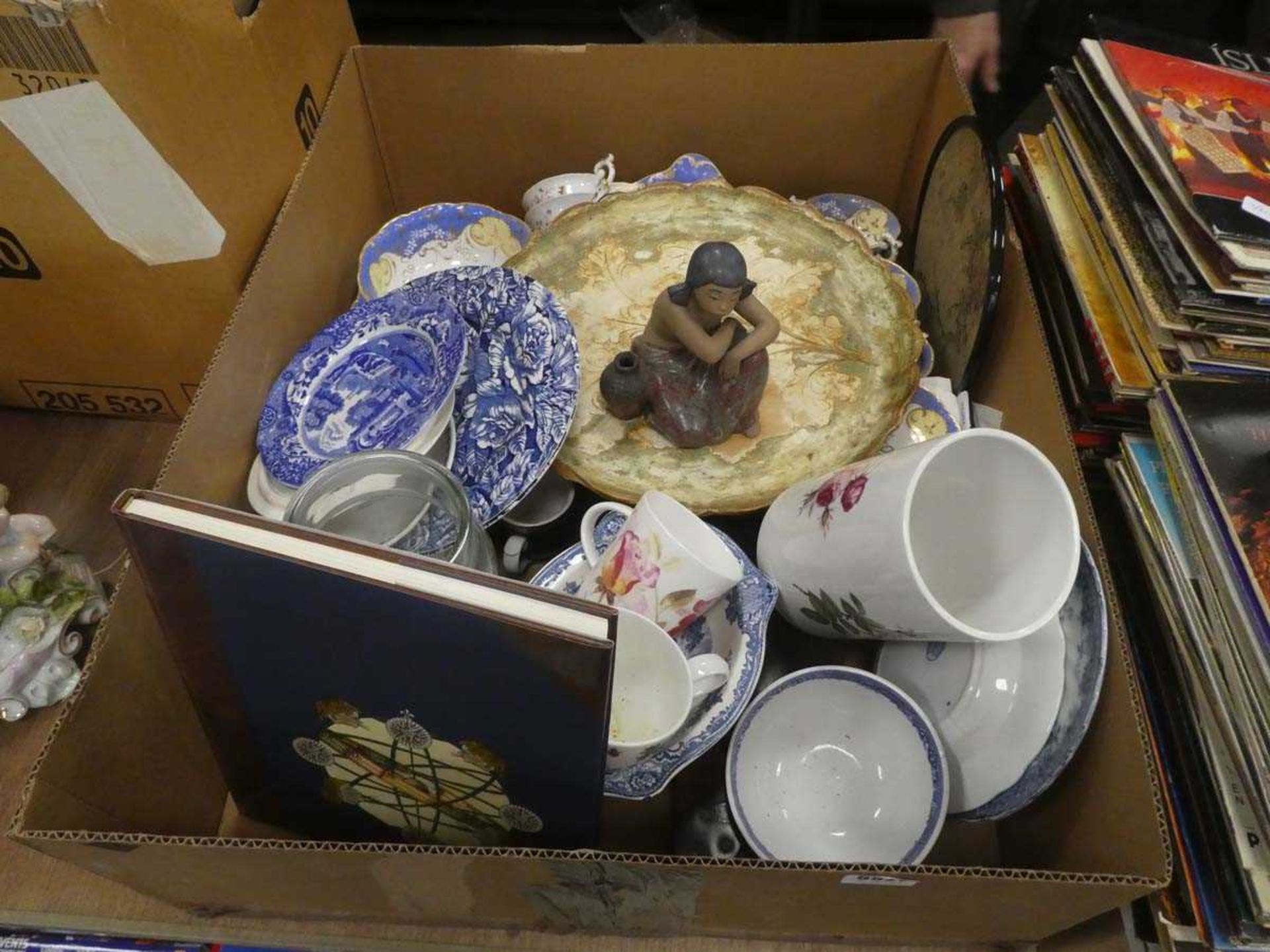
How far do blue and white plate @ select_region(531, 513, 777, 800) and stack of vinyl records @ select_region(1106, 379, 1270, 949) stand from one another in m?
0.30

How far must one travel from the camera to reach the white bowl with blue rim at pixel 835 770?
69 centimetres

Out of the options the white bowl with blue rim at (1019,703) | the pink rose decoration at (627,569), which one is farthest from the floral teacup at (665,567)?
the white bowl with blue rim at (1019,703)

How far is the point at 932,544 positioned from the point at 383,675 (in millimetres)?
448

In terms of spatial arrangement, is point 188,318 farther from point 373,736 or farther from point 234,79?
point 373,736

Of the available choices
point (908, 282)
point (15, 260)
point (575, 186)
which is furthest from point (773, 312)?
point (15, 260)

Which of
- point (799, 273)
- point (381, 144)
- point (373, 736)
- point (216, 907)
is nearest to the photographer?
point (373, 736)

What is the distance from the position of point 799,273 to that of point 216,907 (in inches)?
30.9

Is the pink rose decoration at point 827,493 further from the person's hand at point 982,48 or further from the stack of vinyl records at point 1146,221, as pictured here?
the person's hand at point 982,48

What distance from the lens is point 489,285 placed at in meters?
0.81

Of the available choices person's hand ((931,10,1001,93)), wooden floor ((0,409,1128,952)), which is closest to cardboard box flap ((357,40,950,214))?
person's hand ((931,10,1001,93))

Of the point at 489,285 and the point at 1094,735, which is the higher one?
the point at 489,285

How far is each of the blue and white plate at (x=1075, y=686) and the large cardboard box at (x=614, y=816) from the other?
0.01 meters

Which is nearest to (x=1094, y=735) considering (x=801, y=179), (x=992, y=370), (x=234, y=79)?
(x=992, y=370)

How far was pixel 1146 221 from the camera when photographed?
722 mm
